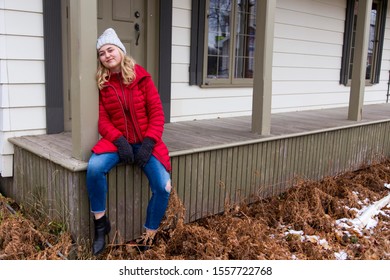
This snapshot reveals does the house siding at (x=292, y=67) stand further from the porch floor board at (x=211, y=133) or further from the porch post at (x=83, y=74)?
the porch post at (x=83, y=74)

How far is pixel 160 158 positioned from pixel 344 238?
1.67 meters

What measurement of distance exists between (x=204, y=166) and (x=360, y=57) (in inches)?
119

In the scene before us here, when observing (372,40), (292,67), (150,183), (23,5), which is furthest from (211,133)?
(372,40)

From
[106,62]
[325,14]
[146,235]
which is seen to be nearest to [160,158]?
[146,235]

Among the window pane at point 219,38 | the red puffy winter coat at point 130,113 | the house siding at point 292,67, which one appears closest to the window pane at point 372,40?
the house siding at point 292,67

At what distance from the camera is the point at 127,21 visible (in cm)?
395

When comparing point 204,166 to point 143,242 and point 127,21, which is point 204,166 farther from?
point 127,21

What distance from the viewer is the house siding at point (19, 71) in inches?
122

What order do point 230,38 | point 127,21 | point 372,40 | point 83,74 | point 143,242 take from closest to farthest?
point 83,74
point 143,242
point 127,21
point 230,38
point 372,40

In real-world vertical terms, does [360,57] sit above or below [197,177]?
above

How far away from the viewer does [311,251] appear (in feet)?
9.30

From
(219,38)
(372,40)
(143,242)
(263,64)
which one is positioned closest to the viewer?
(143,242)

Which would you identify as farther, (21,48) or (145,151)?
(21,48)

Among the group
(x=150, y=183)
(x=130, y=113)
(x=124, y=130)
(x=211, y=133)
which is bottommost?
(x=150, y=183)
